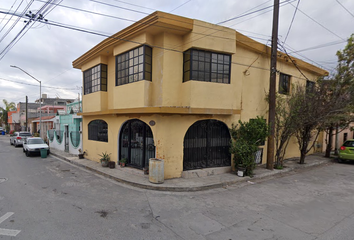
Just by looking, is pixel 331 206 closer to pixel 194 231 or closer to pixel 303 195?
pixel 303 195

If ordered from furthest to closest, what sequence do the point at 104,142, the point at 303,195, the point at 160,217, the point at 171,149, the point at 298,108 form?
the point at 104,142 → the point at 298,108 → the point at 171,149 → the point at 303,195 → the point at 160,217

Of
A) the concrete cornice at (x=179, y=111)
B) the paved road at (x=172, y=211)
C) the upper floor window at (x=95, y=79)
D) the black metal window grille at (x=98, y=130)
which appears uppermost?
the upper floor window at (x=95, y=79)

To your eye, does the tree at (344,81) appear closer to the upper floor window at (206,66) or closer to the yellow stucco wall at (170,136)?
the upper floor window at (206,66)

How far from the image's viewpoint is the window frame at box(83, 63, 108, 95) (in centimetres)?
1075

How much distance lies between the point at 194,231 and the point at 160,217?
1.07m

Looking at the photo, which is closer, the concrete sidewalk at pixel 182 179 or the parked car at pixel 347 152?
the concrete sidewalk at pixel 182 179

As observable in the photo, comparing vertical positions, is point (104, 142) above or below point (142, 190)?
above

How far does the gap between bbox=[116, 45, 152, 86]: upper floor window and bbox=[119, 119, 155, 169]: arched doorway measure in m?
2.17

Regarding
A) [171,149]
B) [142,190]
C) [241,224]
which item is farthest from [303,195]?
[142,190]

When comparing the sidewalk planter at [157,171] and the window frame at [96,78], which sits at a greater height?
the window frame at [96,78]

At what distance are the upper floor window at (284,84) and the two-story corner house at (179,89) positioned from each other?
7.56 feet

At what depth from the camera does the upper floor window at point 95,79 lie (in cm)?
1075

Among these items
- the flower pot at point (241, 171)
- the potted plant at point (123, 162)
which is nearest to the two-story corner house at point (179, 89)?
the potted plant at point (123, 162)

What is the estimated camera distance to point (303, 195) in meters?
6.58
